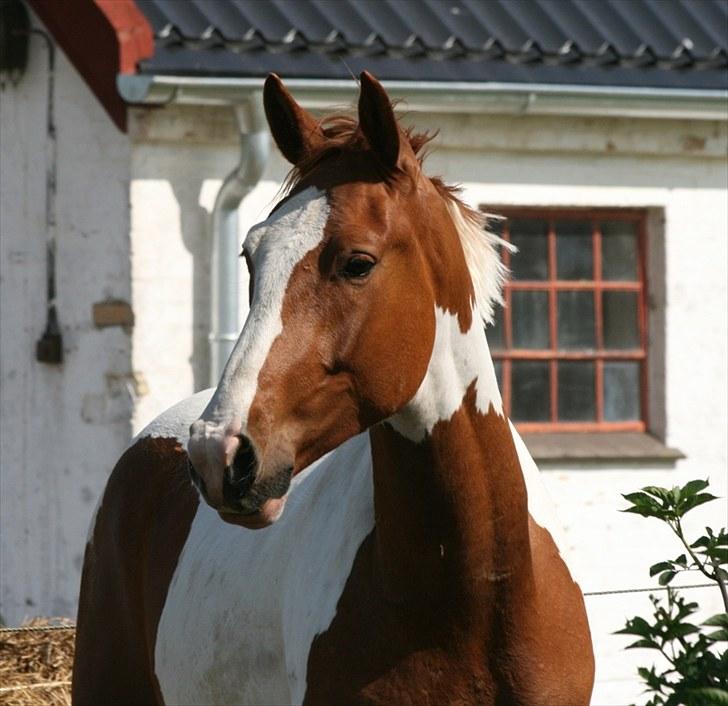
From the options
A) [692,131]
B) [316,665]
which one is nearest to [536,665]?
[316,665]

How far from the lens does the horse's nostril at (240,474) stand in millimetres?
2795

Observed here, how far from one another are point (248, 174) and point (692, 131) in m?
2.45

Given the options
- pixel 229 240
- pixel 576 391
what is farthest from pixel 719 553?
pixel 576 391

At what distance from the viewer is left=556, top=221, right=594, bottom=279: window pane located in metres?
8.51

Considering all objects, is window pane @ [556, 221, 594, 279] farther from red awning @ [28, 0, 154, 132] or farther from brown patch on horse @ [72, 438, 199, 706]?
brown patch on horse @ [72, 438, 199, 706]

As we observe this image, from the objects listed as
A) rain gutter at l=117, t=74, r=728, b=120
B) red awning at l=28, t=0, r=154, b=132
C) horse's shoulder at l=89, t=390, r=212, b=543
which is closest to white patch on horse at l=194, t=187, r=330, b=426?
horse's shoulder at l=89, t=390, r=212, b=543

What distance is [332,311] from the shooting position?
3.01 meters

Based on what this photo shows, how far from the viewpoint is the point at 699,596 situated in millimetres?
7988

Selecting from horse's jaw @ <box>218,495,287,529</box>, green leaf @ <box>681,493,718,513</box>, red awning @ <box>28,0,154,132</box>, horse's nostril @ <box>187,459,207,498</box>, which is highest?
red awning @ <box>28,0,154,132</box>

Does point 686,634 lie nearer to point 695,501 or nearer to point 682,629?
point 682,629

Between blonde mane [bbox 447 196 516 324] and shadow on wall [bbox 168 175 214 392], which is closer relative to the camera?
blonde mane [bbox 447 196 516 324]

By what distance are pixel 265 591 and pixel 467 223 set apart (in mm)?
1010

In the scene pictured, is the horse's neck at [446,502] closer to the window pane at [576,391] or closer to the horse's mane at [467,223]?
the horse's mane at [467,223]

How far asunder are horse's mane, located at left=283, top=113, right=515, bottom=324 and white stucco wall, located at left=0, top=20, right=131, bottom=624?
14.9ft
